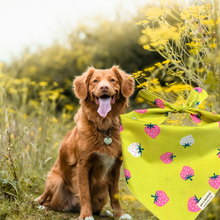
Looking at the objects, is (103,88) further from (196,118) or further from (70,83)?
(70,83)

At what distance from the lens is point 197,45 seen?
2141 mm

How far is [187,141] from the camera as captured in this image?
1.96 meters

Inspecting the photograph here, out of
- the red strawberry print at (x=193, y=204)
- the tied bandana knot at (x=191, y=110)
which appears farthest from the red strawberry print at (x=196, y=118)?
the red strawberry print at (x=193, y=204)

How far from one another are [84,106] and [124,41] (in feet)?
17.7

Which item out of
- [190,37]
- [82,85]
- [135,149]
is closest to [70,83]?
[82,85]

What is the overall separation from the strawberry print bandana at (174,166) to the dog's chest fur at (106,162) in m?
0.52

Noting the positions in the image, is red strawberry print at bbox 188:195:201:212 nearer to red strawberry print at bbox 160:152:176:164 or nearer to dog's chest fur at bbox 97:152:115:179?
red strawberry print at bbox 160:152:176:164

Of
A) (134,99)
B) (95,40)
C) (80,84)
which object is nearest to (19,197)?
(80,84)

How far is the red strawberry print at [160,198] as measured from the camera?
1922 mm

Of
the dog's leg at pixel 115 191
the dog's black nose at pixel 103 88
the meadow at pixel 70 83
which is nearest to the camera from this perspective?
the meadow at pixel 70 83

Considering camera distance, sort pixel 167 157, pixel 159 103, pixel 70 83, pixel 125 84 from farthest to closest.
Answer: pixel 70 83
pixel 125 84
pixel 159 103
pixel 167 157

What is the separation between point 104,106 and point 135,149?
65cm

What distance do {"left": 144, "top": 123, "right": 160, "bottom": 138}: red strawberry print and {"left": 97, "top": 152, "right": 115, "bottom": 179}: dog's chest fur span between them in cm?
65

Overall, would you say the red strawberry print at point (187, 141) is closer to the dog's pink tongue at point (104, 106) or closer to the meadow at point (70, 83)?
the meadow at point (70, 83)
